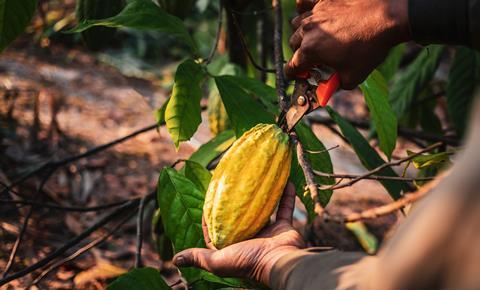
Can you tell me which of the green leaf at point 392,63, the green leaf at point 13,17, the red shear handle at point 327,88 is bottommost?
the green leaf at point 392,63

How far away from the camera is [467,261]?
47 cm

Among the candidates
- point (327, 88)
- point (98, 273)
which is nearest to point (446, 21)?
point (327, 88)

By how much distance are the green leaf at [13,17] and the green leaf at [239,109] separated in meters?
0.50

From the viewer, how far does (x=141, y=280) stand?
1.28 metres

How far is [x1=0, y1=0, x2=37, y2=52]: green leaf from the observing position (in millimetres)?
1402

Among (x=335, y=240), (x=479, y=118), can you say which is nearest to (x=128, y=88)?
(x=335, y=240)

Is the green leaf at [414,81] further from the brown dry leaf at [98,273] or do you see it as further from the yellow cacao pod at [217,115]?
the brown dry leaf at [98,273]

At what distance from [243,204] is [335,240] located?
147 centimetres

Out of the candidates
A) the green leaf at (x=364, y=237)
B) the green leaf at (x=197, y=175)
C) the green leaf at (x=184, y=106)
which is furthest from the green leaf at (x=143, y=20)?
the green leaf at (x=364, y=237)

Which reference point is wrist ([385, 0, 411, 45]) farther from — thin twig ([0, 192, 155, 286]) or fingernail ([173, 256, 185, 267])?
thin twig ([0, 192, 155, 286])

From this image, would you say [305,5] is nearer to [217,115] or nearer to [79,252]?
[217,115]

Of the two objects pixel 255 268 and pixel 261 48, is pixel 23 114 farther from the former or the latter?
pixel 255 268

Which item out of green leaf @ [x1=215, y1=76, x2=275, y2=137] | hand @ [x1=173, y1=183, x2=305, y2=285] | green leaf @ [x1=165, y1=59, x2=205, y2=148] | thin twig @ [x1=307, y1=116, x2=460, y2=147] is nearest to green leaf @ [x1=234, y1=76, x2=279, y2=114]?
green leaf @ [x1=215, y1=76, x2=275, y2=137]

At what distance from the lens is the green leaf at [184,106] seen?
141cm
